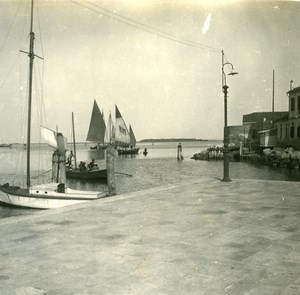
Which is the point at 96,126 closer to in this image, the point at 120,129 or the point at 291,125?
the point at 120,129

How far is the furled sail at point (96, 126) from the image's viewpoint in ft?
170

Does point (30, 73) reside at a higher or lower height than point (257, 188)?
higher

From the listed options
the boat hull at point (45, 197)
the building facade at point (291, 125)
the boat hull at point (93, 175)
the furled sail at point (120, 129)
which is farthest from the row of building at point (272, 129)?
the boat hull at point (45, 197)

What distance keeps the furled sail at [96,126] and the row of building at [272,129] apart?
73.4ft

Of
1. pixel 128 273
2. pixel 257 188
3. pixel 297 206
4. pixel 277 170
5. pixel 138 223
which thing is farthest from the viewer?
pixel 277 170

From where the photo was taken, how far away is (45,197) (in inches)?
730

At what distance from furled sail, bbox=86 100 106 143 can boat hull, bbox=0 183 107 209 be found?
30638 millimetres

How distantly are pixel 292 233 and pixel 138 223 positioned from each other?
2.38 meters

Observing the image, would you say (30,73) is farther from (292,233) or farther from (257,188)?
(292,233)

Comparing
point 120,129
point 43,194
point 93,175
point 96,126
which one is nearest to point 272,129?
point 120,129

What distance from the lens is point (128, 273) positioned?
13.1 ft

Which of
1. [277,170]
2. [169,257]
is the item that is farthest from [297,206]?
[277,170]

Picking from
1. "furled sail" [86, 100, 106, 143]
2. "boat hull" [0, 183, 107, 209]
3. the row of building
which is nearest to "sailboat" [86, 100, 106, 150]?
"furled sail" [86, 100, 106, 143]

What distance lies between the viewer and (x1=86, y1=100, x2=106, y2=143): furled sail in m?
51.8
